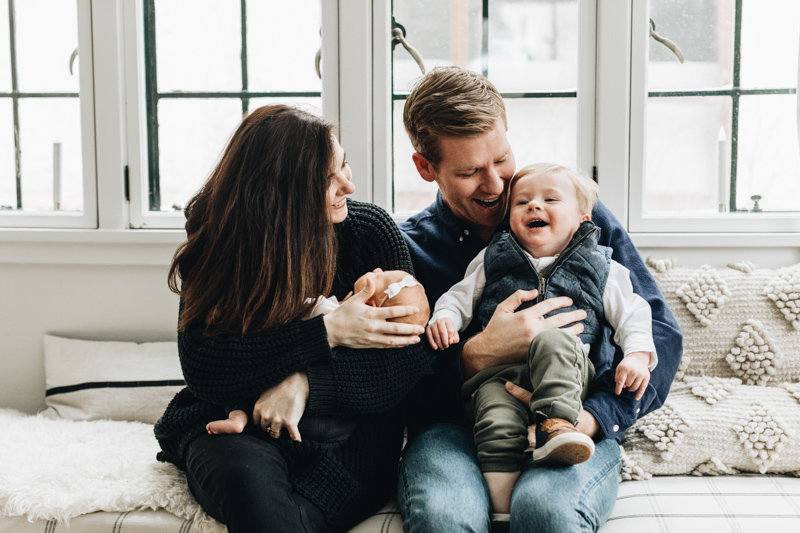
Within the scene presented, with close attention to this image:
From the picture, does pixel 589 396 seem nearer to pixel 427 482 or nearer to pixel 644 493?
pixel 644 493

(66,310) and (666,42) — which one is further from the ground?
(666,42)

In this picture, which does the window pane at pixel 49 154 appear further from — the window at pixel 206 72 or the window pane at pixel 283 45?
the window pane at pixel 283 45

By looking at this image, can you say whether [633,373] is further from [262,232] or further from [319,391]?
[262,232]

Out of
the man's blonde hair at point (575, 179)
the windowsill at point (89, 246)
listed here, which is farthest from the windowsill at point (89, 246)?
the man's blonde hair at point (575, 179)

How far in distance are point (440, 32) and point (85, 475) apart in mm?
1595

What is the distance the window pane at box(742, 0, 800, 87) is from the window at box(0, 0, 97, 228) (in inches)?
83.1

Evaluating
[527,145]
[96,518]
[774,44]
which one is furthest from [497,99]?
[96,518]

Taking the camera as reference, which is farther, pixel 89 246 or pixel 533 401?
pixel 89 246

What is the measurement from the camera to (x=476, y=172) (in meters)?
1.71

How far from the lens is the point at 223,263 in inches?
59.8

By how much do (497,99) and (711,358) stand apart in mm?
889

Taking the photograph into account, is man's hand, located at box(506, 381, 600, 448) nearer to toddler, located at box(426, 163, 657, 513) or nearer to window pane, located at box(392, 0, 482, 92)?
toddler, located at box(426, 163, 657, 513)

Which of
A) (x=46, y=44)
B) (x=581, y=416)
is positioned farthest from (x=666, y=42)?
(x=46, y=44)


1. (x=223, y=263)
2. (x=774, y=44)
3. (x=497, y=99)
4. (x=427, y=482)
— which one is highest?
(x=774, y=44)
